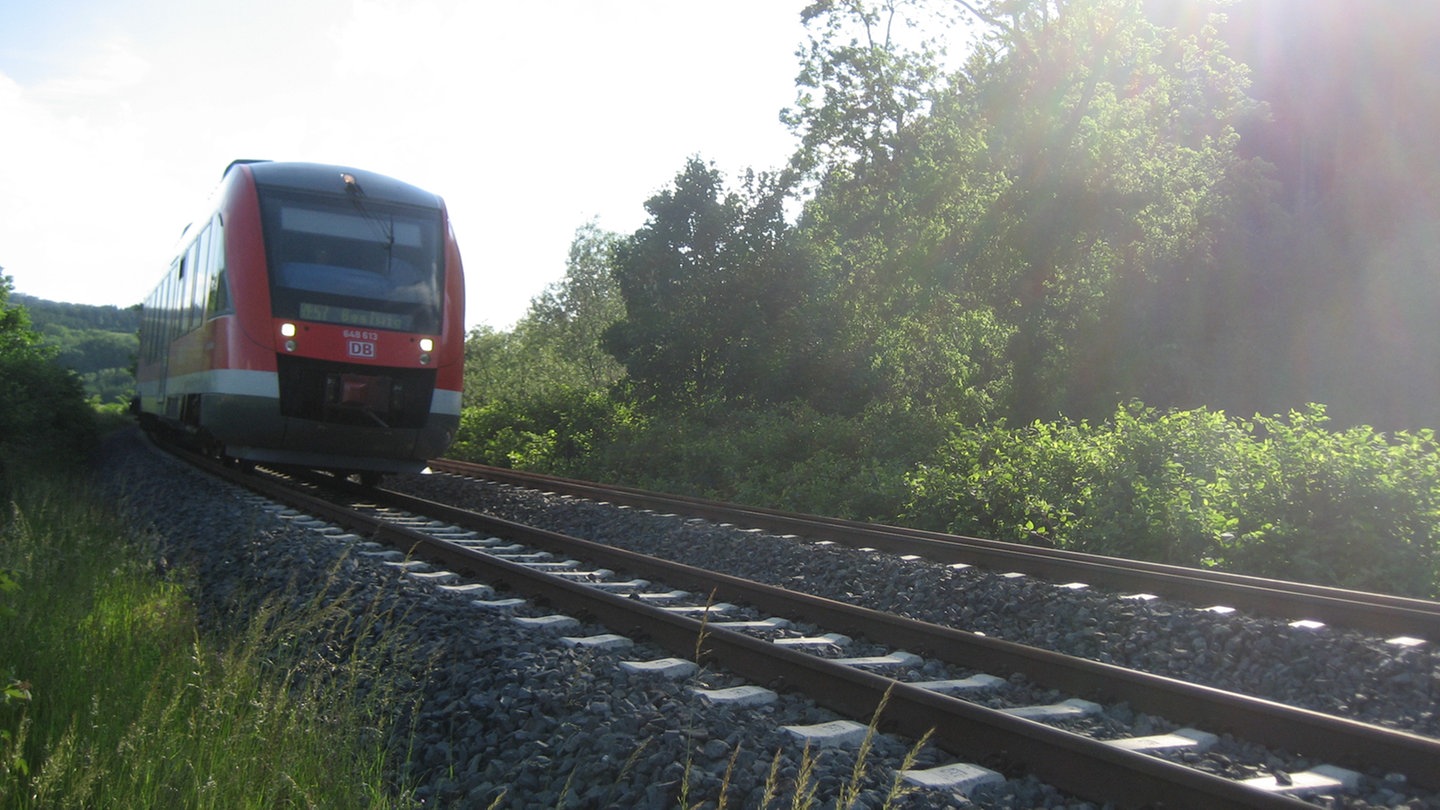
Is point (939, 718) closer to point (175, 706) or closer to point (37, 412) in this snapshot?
point (175, 706)

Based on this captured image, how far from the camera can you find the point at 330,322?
38.3 feet

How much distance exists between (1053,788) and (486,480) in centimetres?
1296

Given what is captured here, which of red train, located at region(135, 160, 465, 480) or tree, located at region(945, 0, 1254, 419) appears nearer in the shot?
red train, located at region(135, 160, 465, 480)

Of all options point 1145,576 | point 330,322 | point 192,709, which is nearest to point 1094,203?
point 330,322

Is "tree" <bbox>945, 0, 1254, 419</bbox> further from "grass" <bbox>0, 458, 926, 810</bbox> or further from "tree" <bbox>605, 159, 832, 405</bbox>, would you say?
"grass" <bbox>0, 458, 926, 810</bbox>

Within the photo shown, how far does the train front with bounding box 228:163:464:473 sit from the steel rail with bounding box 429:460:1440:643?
3270mm

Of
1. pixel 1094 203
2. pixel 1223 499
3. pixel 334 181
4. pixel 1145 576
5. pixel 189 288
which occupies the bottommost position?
pixel 1145 576

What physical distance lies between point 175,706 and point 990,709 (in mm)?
3004

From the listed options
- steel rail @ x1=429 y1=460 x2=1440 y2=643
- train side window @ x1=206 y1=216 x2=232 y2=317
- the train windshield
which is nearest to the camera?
steel rail @ x1=429 y1=460 x2=1440 y2=643

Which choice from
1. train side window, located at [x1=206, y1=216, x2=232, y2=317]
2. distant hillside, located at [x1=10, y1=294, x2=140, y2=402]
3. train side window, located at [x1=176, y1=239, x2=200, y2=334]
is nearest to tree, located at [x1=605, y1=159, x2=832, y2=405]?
Result: train side window, located at [x1=176, y1=239, x2=200, y2=334]

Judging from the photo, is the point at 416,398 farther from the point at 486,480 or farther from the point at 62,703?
the point at 62,703

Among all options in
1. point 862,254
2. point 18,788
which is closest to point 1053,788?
point 18,788

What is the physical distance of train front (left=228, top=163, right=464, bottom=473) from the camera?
11.6m

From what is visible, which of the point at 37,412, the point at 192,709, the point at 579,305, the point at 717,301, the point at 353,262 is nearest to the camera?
the point at 192,709
